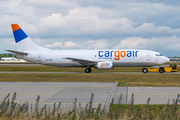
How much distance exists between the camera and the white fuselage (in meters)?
36.3

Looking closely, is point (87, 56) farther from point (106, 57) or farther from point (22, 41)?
point (22, 41)

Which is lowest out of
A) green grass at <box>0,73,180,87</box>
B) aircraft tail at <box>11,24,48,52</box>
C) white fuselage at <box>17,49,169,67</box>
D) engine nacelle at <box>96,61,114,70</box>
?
green grass at <box>0,73,180,87</box>

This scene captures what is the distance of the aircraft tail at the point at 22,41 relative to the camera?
1515 inches

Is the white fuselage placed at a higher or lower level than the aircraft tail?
lower

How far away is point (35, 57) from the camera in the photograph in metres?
39.2

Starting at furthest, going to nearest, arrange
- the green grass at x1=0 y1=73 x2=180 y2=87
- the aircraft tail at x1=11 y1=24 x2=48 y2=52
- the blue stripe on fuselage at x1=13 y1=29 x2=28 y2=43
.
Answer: the blue stripe on fuselage at x1=13 y1=29 x2=28 y2=43 → the aircraft tail at x1=11 y1=24 x2=48 y2=52 → the green grass at x1=0 y1=73 x2=180 y2=87

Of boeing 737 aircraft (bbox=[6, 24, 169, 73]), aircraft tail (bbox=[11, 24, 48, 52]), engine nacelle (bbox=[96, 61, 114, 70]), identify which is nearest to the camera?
engine nacelle (bbox=[96, 61, 114, 70])

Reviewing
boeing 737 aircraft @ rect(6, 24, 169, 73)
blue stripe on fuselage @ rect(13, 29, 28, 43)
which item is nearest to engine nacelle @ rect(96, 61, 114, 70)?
boeing 737 aircraft @ rect(6, 24, 169, 73)

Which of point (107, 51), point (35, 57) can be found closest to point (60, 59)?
point (35, 57)

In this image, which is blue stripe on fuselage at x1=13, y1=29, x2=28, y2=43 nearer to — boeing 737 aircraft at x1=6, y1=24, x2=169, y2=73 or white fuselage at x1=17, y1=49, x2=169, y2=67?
boeing 737 aircraft at x1=6, y1=24, x2=169, y2=73

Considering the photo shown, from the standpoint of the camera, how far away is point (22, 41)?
1547 inches

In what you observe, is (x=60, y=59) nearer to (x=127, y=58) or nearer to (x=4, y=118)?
(x=127, y=58)

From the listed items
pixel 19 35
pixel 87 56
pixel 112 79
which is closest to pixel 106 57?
pixel 87 56

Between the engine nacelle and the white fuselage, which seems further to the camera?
the white fuselage
